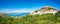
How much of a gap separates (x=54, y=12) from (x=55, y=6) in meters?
0.12

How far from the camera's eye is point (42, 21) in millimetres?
2500

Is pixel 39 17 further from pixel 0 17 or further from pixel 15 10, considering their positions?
pixel 0 17

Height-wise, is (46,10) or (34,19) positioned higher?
(46,10)

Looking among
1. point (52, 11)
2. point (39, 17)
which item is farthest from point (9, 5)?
point (52, 11)

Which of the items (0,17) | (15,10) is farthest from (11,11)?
(0,17)

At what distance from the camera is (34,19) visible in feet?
8.35

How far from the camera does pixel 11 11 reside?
2.61 meters

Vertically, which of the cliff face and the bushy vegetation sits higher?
the cliff face

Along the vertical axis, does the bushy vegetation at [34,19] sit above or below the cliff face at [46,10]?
below

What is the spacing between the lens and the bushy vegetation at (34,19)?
8.22ft

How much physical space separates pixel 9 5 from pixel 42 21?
0.72 meters

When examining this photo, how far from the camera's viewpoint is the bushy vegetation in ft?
8.22

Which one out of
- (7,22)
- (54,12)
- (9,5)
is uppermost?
Result: (9,5)

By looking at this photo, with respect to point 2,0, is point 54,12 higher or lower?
lower
